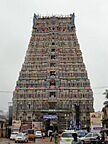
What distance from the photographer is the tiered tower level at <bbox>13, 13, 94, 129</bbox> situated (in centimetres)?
8500

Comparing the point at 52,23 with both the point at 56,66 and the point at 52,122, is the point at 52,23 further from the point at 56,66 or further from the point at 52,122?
the point at 52,122

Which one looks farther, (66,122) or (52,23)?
(52,23)

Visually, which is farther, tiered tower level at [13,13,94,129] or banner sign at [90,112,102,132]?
tiered tower level at [13,13,94,129]

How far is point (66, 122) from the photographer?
278 ft

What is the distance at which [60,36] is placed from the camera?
297 feet

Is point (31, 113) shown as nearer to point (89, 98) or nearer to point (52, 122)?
point (52, 122)

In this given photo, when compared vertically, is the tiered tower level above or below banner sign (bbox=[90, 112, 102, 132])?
above

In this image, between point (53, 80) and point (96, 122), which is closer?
point (96, 122)

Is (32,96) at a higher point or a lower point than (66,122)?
higher

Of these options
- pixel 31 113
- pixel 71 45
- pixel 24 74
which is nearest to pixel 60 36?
pixel 71 45

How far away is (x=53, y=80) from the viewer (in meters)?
87.6

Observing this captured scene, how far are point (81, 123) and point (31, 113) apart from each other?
11795mm

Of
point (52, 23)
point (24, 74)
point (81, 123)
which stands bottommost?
point (81, 123)

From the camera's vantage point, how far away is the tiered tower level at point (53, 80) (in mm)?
85000
